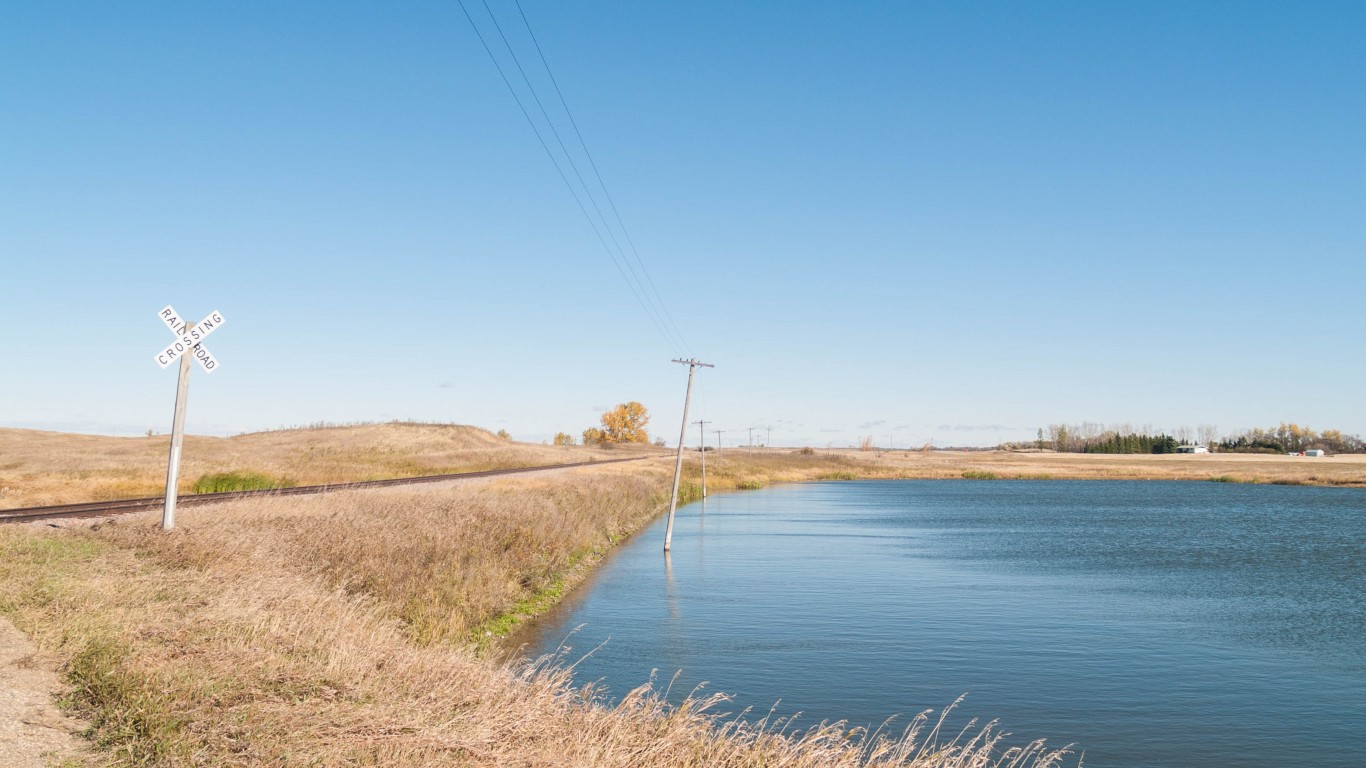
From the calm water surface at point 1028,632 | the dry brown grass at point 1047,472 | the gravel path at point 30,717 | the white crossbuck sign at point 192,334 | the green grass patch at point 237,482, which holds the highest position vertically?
the white crossbuck sign at point 192,334

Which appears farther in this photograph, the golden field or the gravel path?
the golden field

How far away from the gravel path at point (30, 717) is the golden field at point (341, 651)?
0.21 m

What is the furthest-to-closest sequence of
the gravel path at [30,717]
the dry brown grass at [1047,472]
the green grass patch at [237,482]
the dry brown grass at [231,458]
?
the dry brown grass at [1047,472]
the green grass patch at [237,482]
the dry brown grass at [231,458]
the gravel path at [30,717]

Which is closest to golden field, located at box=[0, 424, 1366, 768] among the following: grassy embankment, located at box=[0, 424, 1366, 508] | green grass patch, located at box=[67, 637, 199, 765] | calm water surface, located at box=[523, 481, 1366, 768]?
green grass patch, located at box=[67, 637, 199, 765]

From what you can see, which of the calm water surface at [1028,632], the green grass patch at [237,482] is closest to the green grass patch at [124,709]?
the calm water surface at [1028,632]

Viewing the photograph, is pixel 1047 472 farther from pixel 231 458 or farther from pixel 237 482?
pixel 237 482

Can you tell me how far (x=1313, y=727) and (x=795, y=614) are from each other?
45.6 feet

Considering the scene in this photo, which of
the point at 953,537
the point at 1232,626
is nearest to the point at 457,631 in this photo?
the point at 1232,626

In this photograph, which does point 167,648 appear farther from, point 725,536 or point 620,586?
point 725,536

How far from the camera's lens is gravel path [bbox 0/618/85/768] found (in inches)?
298

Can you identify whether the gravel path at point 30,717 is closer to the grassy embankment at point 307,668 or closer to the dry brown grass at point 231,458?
the grassy embankment at point 307,668

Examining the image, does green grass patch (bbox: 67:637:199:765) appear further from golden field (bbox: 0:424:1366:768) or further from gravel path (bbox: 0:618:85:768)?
gravel path (bbox: 0:618:85:768)

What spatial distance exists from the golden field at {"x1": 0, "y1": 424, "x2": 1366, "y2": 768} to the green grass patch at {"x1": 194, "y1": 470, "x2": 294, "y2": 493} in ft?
50.2

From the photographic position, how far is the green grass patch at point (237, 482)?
144 ft
